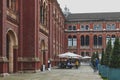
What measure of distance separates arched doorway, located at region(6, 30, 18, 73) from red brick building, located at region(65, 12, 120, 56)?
66.7m

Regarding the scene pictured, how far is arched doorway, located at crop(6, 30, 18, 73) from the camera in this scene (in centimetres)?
3281

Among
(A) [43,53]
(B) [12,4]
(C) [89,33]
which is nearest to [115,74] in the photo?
(B) [12,4]

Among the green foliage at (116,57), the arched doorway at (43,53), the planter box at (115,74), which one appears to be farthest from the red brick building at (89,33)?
the planter box at (115,74)

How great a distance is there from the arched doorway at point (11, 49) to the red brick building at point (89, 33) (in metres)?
66.7

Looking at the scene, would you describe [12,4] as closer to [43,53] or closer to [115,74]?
[43,53]

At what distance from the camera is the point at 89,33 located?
100 metres

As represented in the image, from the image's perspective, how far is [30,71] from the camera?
3538 cm

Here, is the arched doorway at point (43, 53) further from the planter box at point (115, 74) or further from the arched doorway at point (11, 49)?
the planter box at point (115, 74)

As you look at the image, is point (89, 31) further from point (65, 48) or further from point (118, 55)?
point (118, 55)

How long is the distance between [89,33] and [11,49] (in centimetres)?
6861

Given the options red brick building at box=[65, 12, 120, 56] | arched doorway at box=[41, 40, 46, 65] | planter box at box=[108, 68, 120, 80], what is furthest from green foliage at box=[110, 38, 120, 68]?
red brick building at box=[65, 12, 120, 56]

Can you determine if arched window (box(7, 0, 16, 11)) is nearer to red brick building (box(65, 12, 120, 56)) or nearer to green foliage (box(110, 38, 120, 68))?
green foliage (box(110, 38, 120, 68))

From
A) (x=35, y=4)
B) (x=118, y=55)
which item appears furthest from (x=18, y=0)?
Result: (x=118, y=55)

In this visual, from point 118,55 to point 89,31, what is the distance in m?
80.1
